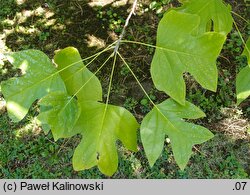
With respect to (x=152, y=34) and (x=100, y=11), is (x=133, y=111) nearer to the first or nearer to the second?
(x=152, y=34)

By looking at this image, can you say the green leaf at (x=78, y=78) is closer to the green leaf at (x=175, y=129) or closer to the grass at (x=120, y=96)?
the green leaf at (x=175, y=129)

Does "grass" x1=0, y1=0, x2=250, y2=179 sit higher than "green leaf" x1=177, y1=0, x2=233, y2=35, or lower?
lower

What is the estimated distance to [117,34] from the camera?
13.4 feet

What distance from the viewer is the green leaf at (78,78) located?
Result: 2.05 m

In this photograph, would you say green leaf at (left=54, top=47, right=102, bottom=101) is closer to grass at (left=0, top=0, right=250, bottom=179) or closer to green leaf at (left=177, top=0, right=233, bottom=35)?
green leaf at (left=177, top=0, right=233, bottom=35)

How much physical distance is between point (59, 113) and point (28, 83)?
287mm

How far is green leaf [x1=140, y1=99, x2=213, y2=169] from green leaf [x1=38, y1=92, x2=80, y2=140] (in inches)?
14.3

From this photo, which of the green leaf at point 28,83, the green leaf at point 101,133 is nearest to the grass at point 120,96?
the green leaf at point 101,133

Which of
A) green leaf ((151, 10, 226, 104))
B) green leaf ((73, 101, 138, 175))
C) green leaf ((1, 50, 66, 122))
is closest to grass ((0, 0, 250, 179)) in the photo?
green leaf ((73, 101, 138, 175))

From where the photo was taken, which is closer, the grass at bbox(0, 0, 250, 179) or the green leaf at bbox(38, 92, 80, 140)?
the green leaf at bbox(38, 92, 80, 140)

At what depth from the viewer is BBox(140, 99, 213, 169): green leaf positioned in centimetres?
194

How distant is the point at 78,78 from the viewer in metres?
2.10

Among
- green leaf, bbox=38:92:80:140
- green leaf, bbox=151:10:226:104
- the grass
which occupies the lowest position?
the grass
